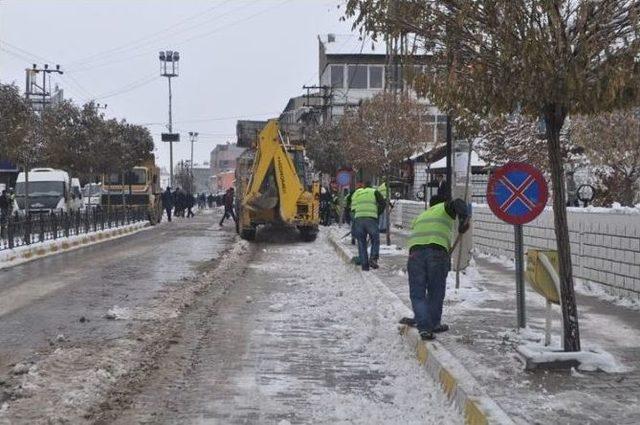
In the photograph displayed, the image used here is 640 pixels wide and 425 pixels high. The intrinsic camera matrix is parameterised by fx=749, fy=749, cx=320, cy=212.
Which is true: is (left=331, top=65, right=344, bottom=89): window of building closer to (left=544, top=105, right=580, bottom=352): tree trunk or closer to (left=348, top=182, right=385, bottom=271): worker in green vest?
(left=348, top=182, right=385, bottom=271): worker in green vest

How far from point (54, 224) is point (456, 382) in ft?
58.7

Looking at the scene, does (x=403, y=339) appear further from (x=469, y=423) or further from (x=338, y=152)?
(x=338, y=152)

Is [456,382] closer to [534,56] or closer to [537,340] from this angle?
[537,340]

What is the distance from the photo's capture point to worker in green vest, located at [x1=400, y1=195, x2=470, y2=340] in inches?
296

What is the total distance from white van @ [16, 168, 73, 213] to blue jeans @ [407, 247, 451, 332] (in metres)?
26.5

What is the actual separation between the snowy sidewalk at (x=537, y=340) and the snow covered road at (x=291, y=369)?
0.49 metres

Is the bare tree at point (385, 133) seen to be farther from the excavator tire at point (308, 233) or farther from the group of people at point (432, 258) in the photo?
the group of people at point (432, 258)

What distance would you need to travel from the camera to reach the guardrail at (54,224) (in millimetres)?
18155

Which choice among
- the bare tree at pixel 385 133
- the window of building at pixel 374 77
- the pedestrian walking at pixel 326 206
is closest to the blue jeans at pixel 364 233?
the bare tree at pixel 385 133

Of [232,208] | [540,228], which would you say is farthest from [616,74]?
[232,208]

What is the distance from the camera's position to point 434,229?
7.53 m

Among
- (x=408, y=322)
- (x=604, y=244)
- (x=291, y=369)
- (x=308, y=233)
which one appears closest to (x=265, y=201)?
(x=308, y=233)

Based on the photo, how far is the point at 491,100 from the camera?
21.4 feet

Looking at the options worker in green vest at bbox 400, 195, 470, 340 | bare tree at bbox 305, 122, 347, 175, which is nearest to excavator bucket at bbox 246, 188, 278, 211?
worker in green vest at bbox 400, 195, 470, 340
